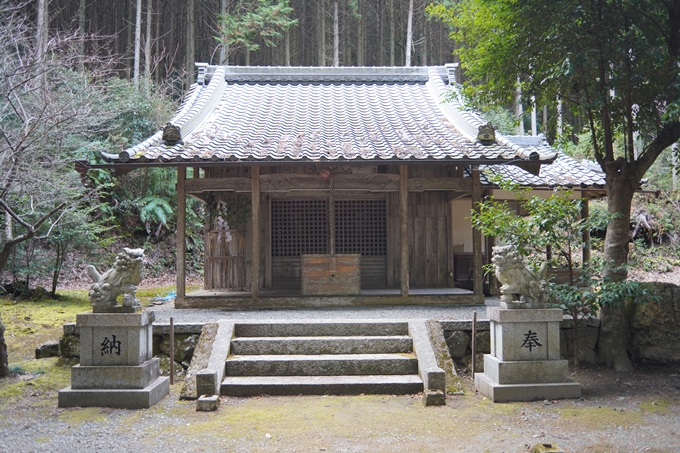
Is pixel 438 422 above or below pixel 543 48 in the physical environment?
below

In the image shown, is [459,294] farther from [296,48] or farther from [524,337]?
[296,48]

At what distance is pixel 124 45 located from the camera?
28.4m

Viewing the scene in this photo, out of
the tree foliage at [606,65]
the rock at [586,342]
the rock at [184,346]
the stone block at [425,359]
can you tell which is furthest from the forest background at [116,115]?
the stone block at [425,359]

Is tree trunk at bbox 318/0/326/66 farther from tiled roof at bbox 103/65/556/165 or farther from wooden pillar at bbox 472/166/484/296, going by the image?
wooden pillar at bbox 472/166/484/296

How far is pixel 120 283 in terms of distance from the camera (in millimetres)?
6531

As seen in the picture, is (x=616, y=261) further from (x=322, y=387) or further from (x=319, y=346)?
(x=322, y=387)

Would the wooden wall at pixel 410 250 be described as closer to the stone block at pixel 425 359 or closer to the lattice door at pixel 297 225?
the lattice door at pixel 297 225

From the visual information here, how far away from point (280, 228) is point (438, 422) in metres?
7.80

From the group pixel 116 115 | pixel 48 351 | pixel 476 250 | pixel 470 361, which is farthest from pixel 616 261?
pixel 116 115

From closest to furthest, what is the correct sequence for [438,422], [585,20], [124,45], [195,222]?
[438,422]
[585,20]
[195,222]
[124,45]

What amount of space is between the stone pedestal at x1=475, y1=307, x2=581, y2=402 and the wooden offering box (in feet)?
13.7

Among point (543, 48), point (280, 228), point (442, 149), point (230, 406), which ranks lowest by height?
point (230, 406)

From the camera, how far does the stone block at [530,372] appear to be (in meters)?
6.46

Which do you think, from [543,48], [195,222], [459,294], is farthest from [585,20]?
[195,222]
